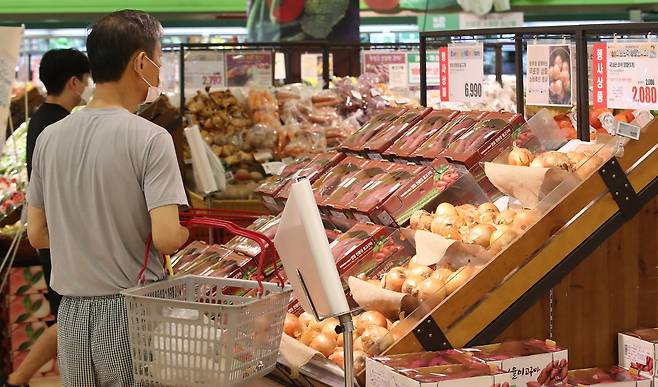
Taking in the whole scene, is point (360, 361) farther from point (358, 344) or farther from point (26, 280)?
point (26, 280)

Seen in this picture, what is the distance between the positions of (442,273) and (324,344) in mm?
394

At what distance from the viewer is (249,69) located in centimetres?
732

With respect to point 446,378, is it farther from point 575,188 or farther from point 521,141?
point 521,141

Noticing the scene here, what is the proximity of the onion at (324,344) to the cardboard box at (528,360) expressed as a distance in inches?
18.0

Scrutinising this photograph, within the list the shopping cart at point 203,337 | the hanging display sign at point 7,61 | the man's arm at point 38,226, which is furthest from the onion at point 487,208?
the hanging display sign at point 7,61

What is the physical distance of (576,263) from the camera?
108 inches

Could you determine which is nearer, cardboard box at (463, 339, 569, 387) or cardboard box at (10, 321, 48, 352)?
cardboard box at (463, 339, 569, 387)

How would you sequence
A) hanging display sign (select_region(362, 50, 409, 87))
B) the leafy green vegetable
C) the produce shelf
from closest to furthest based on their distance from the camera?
the produce shelf → hanging display sign (select_region(362, 50, 409, 87)) → the leafy green vegetable

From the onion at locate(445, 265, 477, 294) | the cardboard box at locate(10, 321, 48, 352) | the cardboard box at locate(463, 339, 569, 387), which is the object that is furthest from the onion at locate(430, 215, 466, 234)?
the cardboard box at locate(10, 321, 48, 352)

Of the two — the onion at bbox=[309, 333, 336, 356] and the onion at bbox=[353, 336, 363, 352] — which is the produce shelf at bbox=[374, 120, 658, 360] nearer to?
the onion at bbox=[353, 336, 363, 352]

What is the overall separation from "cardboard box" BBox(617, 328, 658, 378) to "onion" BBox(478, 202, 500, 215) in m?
0.54

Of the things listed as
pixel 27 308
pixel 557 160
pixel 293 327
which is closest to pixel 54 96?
pixel 27 308

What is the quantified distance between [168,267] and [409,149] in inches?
47.6

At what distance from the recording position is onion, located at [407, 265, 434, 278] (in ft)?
9.66
